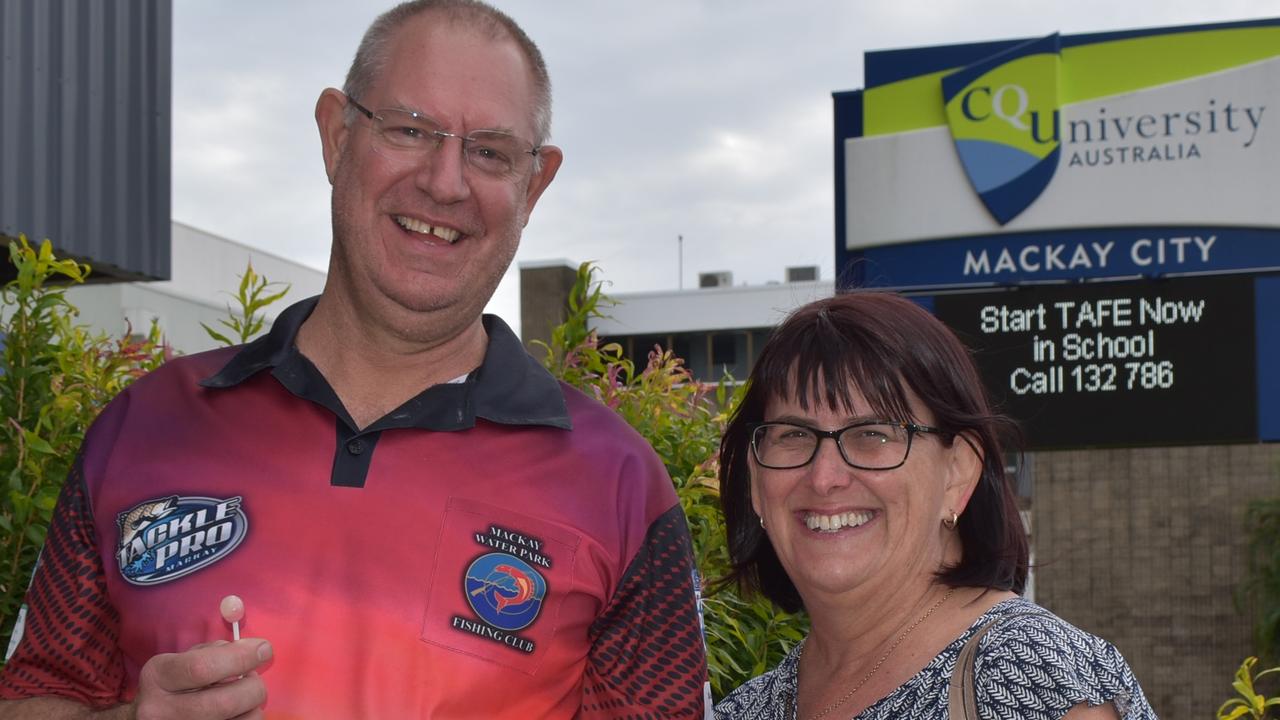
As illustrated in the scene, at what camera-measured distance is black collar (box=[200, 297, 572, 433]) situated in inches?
86.3

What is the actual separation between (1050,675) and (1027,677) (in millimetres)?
37

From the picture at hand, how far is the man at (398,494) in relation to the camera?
6.77ft

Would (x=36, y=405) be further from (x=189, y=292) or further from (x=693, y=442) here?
(x=189, y=292)

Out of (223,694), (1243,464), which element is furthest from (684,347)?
(223,694)

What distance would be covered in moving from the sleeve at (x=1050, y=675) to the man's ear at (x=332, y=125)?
139 cm

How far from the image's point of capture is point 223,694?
1.81 meters

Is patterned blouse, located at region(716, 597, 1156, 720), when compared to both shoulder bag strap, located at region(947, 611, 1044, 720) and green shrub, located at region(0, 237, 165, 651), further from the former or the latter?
green shrub, located at region(0, 237, 165, 651)

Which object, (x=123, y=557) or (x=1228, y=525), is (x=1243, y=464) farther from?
(x=123, y=557)

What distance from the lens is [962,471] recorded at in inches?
95.9

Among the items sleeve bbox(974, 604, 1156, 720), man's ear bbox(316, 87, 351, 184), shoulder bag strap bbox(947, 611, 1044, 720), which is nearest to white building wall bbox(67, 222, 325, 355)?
man's ear bbox(316, 87, 351, 184)

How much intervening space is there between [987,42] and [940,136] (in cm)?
74

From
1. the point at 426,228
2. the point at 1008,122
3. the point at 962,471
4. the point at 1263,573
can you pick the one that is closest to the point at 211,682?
the point at 426,228

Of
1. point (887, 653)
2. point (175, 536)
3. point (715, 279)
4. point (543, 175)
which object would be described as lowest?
point (887, 653)

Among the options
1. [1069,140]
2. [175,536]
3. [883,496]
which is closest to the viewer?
[175,536]
